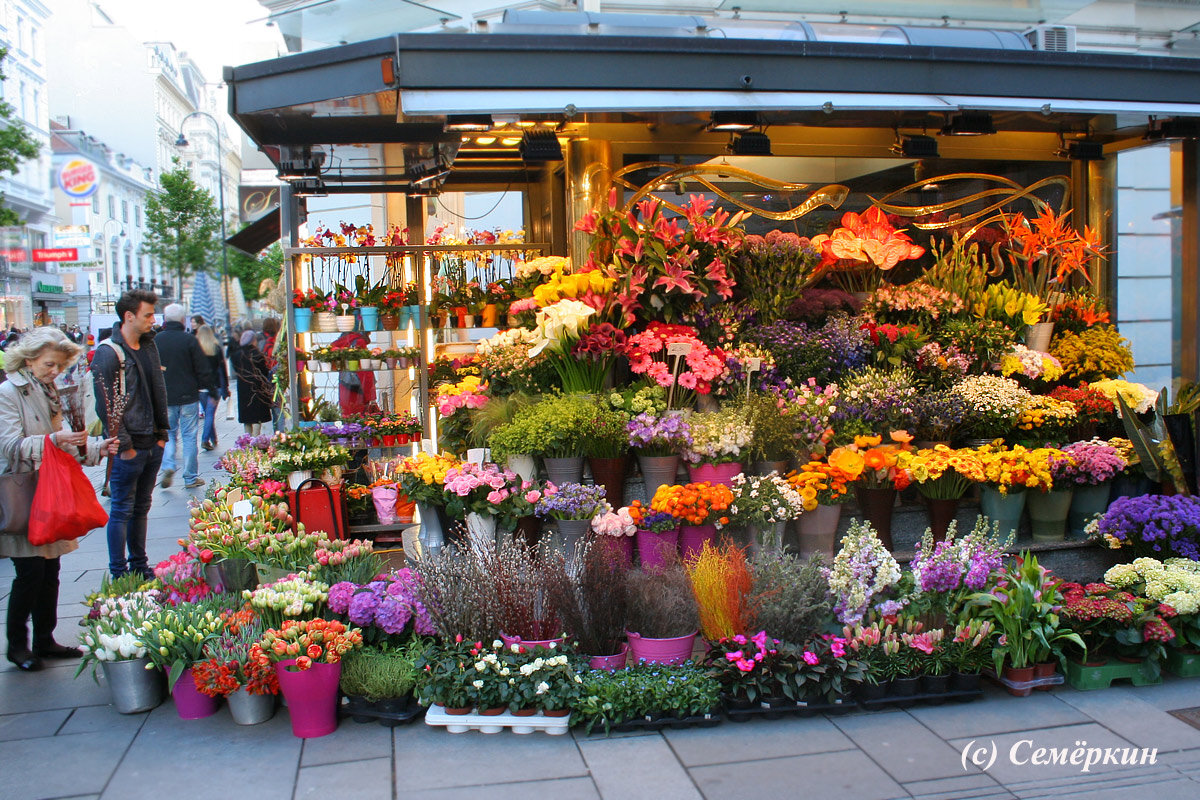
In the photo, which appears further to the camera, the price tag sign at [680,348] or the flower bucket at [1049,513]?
the price tag sign at [680,348]

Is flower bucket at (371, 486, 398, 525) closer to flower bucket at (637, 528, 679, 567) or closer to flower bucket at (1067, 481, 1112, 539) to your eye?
flower bucket at (637, 528, 679, 567)

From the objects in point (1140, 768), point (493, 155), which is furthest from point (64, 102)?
point (1140, 768)

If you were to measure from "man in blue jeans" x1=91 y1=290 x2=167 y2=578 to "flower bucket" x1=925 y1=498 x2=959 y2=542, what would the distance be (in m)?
4.59

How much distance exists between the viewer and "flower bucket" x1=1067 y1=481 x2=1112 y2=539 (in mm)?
5508

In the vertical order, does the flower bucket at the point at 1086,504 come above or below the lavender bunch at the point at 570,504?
below

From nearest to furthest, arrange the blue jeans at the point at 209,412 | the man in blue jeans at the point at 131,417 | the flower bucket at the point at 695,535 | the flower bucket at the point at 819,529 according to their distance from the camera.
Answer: the flower bucket at the point at 695,535 < the flower bucket at the point at 819,529 < the man in blue jeans at the point at 131,417 < the blue jeans at the point at 209,412

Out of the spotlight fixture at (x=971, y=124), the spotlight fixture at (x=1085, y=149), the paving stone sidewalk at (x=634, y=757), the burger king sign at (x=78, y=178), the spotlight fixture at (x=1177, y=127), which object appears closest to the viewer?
the paving stone sidewalk at (x=634, y=757)

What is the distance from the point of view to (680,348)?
223 inches

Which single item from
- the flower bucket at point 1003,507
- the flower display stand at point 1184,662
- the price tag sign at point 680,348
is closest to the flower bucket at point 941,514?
the flower bucket at point 1003,507

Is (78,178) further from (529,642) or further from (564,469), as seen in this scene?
(529,642)

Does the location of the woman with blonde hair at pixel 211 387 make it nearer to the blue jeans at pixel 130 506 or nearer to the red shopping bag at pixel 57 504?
the blue jeans at pixel 130 506

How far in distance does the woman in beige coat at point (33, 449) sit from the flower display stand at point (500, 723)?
88.6 inches

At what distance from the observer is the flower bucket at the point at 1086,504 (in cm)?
551

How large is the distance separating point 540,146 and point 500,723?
3.45 metres
